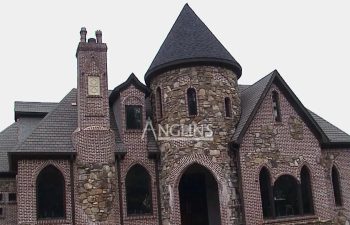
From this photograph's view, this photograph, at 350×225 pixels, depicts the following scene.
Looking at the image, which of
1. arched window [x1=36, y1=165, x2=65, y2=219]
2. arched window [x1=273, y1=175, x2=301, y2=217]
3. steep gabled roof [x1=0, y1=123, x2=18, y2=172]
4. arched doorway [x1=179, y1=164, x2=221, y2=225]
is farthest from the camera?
steep gabled roof [x1=0, y1=123, x2=18, y2=172]

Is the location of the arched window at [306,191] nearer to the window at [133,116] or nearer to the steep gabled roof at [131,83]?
the window at [133,116]

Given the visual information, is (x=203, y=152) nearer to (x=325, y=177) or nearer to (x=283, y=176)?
(x=283, y=176)

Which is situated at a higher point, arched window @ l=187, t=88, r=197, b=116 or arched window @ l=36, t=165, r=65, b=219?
arched window @ l=187, t=88, r=197, b=116

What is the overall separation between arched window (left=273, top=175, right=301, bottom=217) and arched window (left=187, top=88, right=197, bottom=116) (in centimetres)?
440

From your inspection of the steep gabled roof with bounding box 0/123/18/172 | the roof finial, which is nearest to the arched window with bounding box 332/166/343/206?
the roof finial

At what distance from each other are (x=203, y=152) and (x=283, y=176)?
347 centimetres

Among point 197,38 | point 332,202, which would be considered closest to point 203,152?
point 197,38

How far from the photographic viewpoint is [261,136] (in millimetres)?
18609

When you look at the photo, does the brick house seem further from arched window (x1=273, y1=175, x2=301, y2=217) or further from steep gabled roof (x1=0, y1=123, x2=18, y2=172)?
steep gabled roof (x1=0, y1=123, x2=18, y2=172)

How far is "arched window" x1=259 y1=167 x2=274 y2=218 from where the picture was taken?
18188 mm

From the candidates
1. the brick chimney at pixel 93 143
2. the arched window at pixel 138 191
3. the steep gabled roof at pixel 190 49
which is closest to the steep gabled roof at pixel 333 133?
the steep gabled roof at pixel 190 49

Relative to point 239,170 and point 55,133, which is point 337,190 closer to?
point 239,170

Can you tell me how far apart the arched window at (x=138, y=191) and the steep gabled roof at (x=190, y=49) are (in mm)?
4264

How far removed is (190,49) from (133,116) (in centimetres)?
370
